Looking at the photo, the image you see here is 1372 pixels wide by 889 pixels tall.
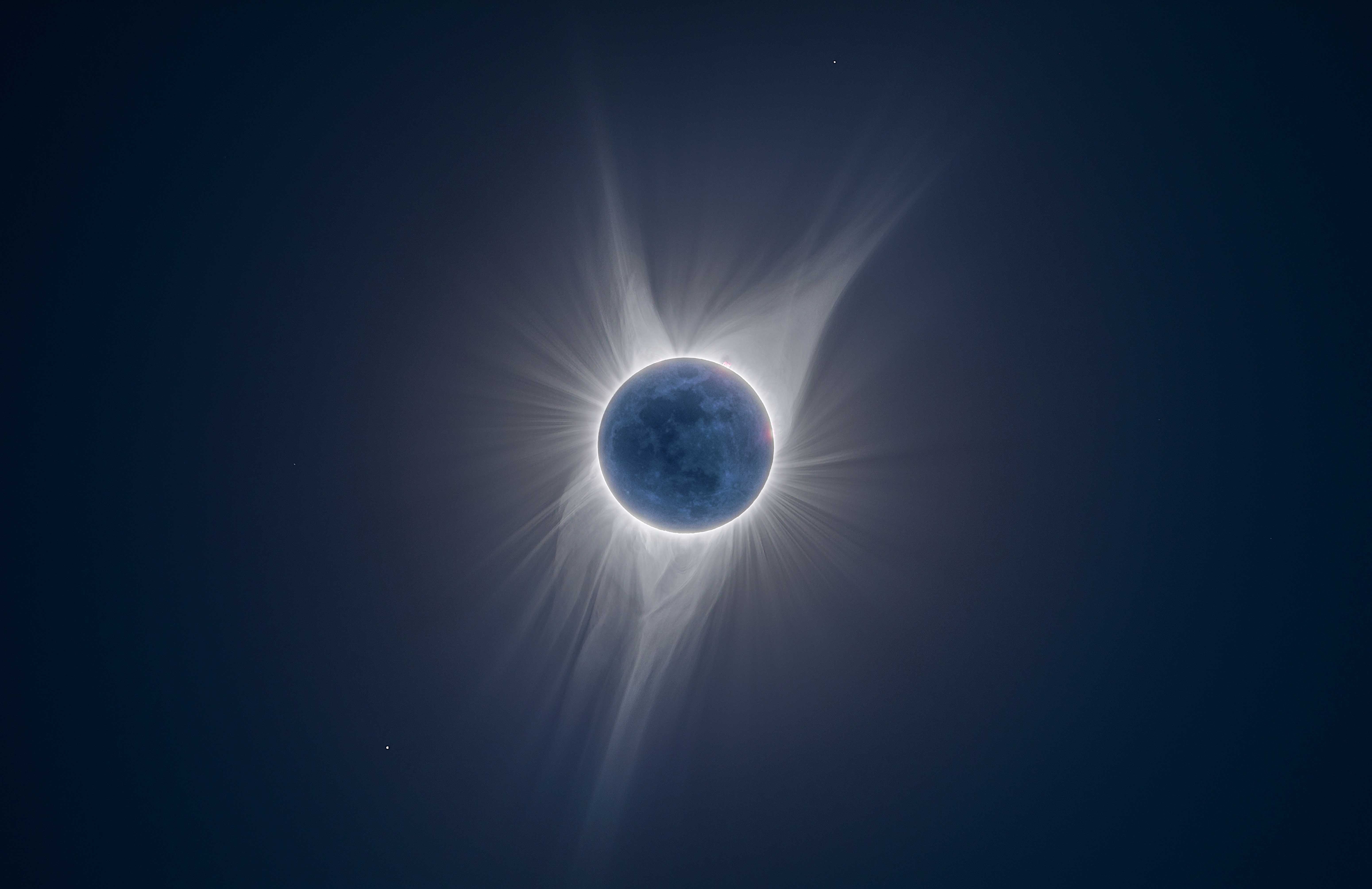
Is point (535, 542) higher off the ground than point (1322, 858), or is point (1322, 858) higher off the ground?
point (535, 542)

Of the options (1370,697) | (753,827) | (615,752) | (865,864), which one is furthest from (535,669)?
(1370,697)

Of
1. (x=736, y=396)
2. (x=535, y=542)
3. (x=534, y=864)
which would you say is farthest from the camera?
(x=534, y=864)

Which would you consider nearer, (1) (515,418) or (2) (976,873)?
(1) (515,418)

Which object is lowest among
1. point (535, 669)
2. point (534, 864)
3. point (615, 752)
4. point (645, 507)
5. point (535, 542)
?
point (534, 864)

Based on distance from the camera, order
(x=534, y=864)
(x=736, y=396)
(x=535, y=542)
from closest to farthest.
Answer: (x=736, y=396) < (x=535, y=542) < (x=534, y=864)

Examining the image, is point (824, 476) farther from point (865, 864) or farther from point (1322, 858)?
point (1322, 858)

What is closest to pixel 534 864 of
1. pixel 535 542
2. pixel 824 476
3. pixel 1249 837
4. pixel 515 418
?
pixel 535 542
